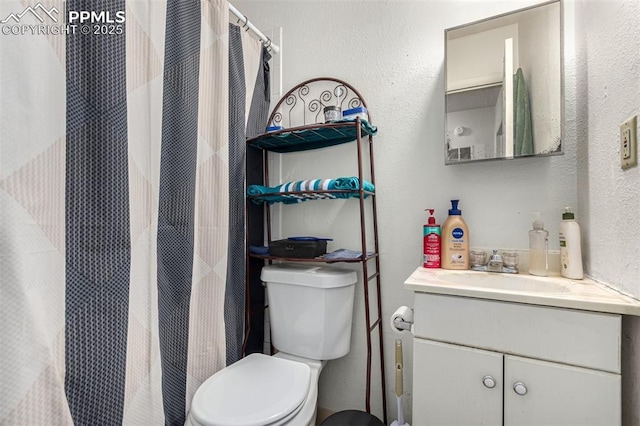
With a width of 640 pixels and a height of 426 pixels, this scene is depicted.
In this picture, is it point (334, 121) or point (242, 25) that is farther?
point (242, 25)

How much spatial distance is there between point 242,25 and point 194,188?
2.92 feet

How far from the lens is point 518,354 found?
795 mm

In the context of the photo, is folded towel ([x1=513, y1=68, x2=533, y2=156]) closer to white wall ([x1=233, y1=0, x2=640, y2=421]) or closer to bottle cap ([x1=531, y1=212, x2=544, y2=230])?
white wall ([x1=233, y1=0, x2=640, y2=421])

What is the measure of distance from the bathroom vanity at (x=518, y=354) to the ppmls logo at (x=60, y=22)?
3.84 feet

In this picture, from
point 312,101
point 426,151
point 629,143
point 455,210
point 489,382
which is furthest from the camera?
point 312,101

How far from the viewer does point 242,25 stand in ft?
4.77

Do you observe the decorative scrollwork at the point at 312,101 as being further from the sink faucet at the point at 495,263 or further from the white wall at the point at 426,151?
the sink faucet at the point at 495,263

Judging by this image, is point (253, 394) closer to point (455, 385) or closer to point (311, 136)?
point (455, 385)

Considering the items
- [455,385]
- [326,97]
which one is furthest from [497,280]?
[326,97]

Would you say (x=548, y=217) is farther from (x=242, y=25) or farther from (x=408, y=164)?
(x=242, y=25)

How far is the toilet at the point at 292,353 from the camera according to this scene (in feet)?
3.07

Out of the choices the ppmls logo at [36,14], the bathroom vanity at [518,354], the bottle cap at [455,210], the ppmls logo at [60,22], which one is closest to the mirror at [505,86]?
the bottle cap at [455,210]

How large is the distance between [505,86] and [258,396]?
142 cm

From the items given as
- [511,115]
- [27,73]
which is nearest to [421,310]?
[511,115]
